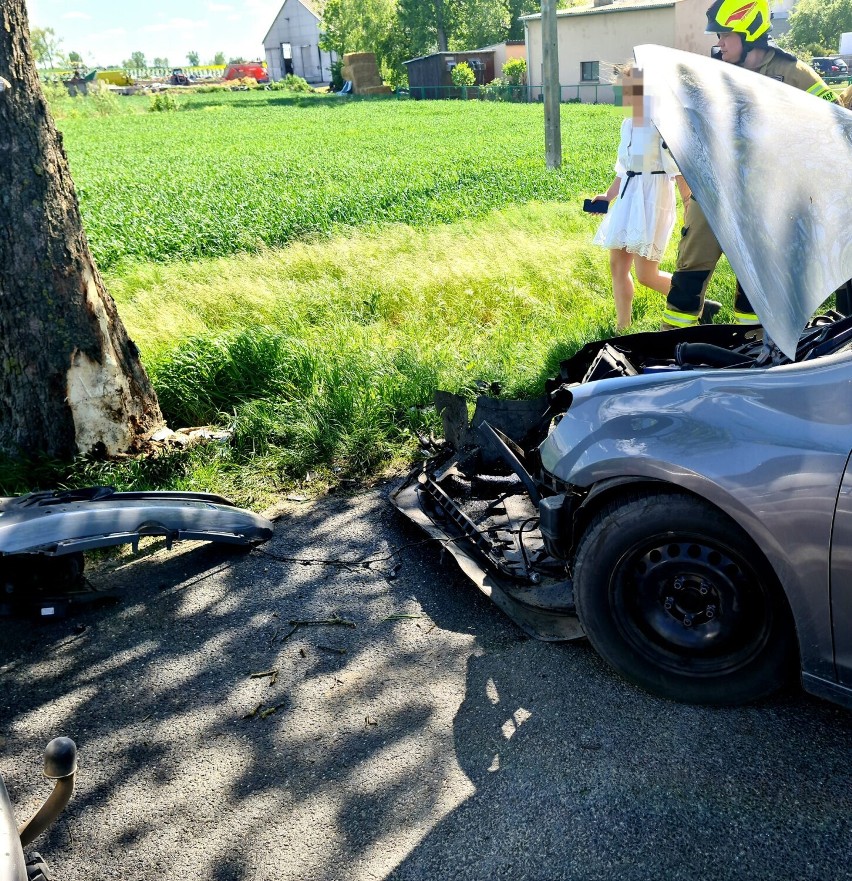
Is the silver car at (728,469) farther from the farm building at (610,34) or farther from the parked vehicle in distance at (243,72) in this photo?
the parked vehicle in distance at (243,72)

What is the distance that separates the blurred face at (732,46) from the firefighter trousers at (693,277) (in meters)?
1.31

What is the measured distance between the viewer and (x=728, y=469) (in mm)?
2803

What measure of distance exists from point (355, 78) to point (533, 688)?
79.5 metres

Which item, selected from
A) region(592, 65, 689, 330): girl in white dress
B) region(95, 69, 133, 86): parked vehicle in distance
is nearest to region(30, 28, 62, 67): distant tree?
region(95, 69, 133, 86): parked vehicle in distance

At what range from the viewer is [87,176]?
853 inches

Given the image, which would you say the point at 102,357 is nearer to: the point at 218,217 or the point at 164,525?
the point at 164,525

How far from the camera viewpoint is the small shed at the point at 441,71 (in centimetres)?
6844

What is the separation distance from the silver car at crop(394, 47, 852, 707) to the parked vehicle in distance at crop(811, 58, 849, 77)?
164 ft

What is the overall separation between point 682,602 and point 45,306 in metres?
3.81

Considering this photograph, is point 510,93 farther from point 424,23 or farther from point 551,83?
point 551,83

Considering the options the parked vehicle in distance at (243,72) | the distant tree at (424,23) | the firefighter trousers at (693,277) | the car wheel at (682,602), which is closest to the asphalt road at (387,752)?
the car wheel at (682,602)

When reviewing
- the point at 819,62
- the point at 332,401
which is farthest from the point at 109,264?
the point at 819,62

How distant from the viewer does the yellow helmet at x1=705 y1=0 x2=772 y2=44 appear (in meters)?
6.18

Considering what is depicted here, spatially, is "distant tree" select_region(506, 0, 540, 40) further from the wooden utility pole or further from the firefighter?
the firefighter
